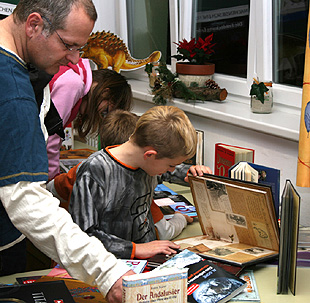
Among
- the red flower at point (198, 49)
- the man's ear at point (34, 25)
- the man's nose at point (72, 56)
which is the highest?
the man's ear at point (34, 25)

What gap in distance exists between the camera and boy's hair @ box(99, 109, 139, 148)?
6.01 ft

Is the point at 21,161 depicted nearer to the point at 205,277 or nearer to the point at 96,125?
the point at 205,277

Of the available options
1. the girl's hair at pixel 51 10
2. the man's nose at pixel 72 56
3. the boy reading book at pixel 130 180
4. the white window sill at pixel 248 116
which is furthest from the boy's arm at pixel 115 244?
the white window sill at pixel 248 116

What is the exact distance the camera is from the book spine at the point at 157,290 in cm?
104

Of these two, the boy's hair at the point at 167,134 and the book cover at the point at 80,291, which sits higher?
the boy's hair at the point at 167,134

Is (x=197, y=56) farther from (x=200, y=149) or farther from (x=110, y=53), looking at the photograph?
(x=110, y=53)

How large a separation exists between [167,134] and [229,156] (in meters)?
0.44

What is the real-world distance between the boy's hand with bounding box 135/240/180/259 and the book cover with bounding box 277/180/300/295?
0.35m

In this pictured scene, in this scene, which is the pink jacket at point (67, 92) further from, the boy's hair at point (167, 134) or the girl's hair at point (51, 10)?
the girl's hair at point (51, 10)

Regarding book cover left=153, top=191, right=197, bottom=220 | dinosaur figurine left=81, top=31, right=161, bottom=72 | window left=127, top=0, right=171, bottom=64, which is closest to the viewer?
book cover left=153, top=191, right=197, bottom=220

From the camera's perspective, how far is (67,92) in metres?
2.01

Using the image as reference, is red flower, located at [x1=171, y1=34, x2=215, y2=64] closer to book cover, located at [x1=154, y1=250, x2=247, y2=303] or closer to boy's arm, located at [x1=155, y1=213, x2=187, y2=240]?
boy's arm, located at [x1=155, y1=213, x2=187, y2=240]

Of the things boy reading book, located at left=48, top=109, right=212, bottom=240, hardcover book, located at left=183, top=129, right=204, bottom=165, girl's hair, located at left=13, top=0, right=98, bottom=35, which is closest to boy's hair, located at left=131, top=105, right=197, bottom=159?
boy reading book, located at left=48, top=109, right=212, bottom=240

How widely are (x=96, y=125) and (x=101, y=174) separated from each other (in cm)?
63
